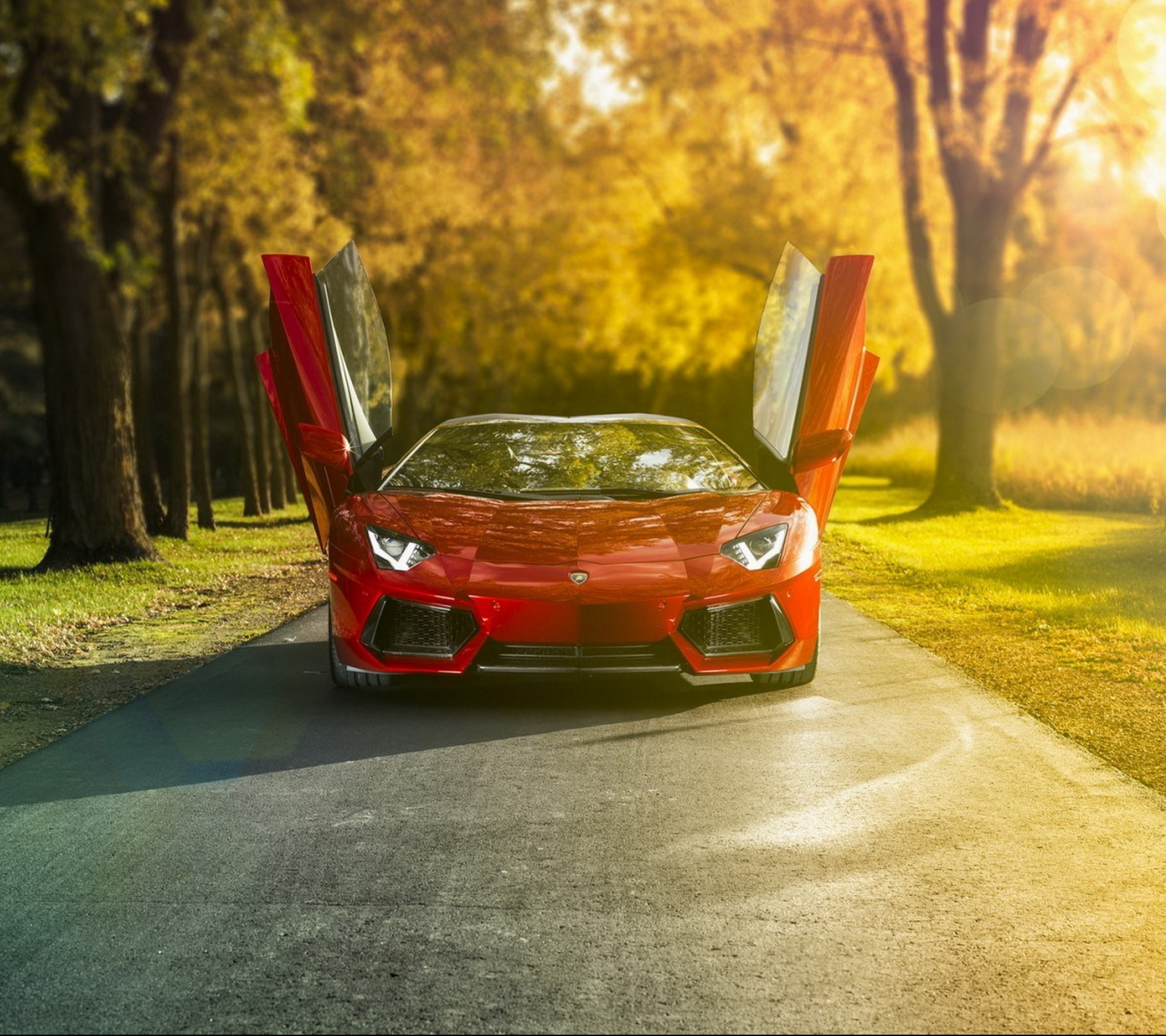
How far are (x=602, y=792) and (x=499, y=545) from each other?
1.85m

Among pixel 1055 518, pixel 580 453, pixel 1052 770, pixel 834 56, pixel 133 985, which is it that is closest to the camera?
pixel 133 985

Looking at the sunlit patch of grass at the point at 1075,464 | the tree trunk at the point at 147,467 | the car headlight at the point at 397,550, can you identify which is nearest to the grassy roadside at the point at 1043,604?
the sunlit patch of grass at the point at 1075,464

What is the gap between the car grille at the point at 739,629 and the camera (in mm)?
6918

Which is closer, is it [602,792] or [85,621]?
[602,792]

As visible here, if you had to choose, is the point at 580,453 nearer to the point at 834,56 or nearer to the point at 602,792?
the point at 602,792

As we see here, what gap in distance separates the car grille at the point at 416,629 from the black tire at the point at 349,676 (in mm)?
269

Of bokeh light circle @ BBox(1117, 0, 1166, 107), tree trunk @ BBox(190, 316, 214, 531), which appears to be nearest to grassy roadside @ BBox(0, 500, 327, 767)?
tree trunk @ BBox(190, 316, 214, 531)

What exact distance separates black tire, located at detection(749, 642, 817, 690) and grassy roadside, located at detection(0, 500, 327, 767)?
327cm

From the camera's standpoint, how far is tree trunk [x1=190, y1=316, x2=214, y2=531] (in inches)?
859

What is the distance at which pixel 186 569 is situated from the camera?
47.9 ft

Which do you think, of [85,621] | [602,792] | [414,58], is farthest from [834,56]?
[602,792]

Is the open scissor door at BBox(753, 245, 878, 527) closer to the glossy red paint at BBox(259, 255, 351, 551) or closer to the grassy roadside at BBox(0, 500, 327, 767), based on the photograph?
the glossy red paint at BBox(259, 255, 351, 551)

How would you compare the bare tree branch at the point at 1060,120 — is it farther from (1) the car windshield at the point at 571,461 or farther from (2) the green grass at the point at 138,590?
(1) the car windshield at the point at 571,461

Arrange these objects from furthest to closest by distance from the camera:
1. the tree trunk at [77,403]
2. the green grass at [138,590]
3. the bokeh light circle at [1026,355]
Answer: the bokeh light circle at [1026,355] → the tree trunk at [77,403] → the green grass at [138,590]
